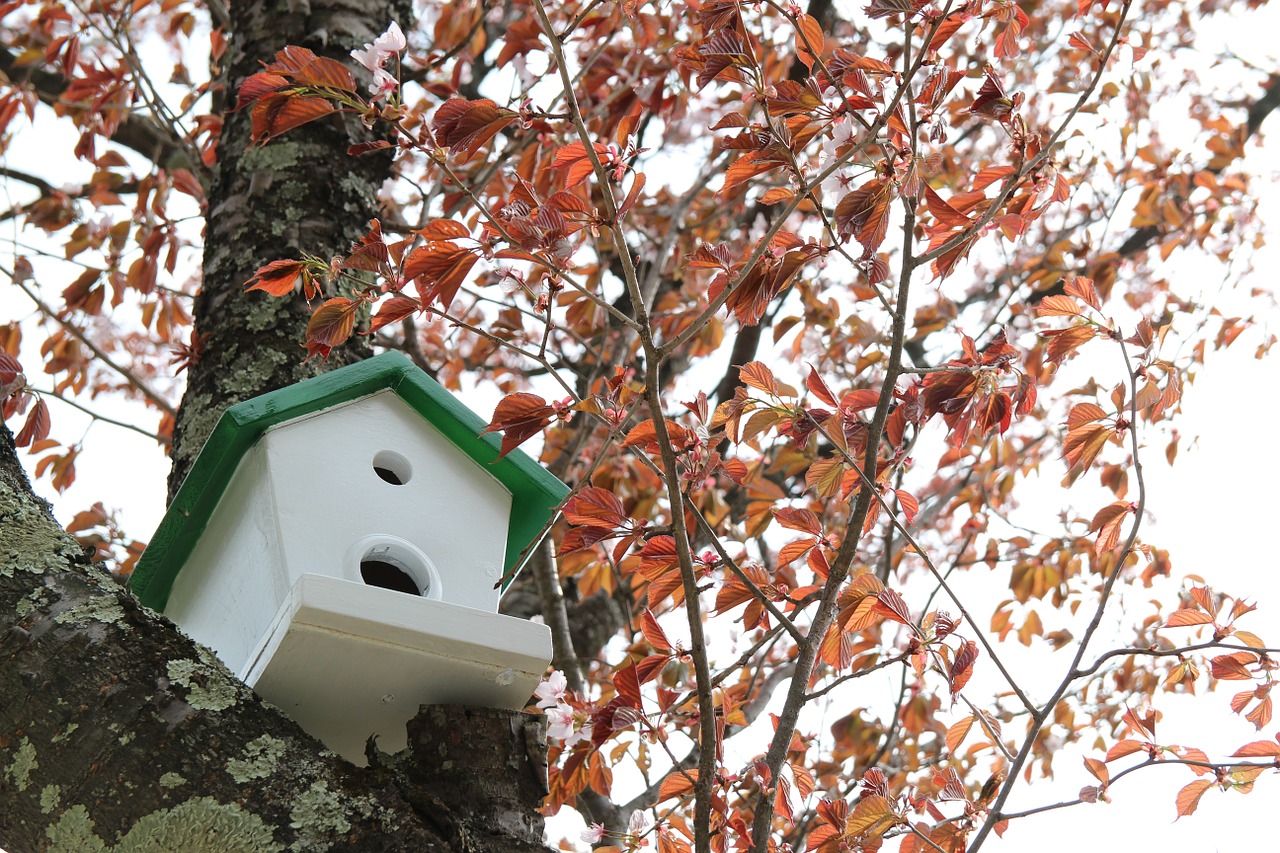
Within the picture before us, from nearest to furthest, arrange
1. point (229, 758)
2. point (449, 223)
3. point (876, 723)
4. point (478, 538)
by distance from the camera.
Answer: point (229, 758)
point (449, 223)
point (478, 538)
point (876, 723)

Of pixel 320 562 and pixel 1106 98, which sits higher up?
pixel 1106 98

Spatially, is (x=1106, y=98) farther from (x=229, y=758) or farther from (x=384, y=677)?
(x=229, y=758)

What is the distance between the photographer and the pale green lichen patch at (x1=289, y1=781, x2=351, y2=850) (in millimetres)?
840

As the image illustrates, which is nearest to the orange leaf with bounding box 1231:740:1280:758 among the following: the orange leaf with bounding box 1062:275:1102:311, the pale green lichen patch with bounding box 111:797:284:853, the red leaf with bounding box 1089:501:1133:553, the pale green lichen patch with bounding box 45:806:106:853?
the red leaf with bounding box 1089:501:1133:553

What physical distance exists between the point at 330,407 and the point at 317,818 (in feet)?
1.86

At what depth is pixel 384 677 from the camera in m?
1.06

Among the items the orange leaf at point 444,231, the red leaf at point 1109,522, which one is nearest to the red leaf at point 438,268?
the orange leaf at point 444,231

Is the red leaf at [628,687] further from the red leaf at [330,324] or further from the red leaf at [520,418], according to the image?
the red leaf at [330,324]

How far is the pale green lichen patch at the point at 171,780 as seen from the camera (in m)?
0.83

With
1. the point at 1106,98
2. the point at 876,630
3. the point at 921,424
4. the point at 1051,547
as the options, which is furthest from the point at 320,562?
the point at 1106,98

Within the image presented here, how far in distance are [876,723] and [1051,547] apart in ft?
2.19

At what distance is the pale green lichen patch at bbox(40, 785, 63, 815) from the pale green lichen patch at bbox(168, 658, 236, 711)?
11 centimetres

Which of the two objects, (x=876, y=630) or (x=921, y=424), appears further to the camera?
(x=876, y=630)

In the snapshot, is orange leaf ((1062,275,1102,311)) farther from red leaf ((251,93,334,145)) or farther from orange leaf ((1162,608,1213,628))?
red leaf ((251,93,334,145))
